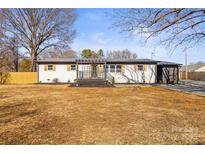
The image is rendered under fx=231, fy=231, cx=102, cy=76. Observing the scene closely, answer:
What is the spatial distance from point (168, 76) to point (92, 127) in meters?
25.3

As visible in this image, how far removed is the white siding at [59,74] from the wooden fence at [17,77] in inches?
83.8

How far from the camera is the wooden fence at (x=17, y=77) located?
29766mm

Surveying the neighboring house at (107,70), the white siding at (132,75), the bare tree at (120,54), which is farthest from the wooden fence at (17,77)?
the bare tree at (120,54)

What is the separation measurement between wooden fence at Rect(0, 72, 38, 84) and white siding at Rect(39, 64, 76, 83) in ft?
6.98

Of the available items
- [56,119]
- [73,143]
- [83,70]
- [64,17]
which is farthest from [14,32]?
[73,143]

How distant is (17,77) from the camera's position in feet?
99.9

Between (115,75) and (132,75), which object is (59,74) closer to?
(115,75)

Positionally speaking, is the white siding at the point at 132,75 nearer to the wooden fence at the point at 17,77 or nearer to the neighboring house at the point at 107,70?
the neighboring house at the point at 107,70

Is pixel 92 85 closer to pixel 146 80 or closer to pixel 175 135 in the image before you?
pixel 146 80

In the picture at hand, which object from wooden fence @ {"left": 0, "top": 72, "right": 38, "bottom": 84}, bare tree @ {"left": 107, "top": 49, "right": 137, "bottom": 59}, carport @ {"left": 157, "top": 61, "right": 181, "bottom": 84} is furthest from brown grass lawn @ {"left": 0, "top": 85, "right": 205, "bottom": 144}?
bare tree @ {"left": 107, "top": 49, "right": 137, "bottom": 59}

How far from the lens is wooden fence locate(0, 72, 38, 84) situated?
29766 millimetres

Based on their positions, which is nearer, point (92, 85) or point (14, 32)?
point (92, 85)

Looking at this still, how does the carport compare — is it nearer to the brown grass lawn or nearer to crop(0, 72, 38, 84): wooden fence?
crop(0, 72, 38, 84): wooden fence
